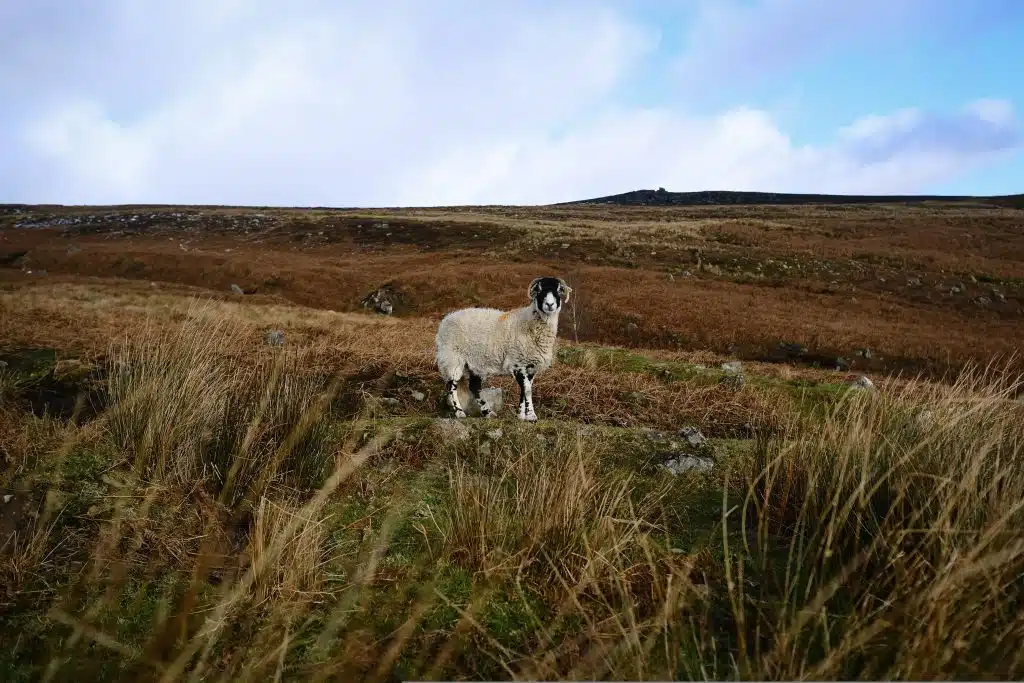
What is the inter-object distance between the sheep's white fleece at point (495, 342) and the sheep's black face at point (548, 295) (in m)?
0.20

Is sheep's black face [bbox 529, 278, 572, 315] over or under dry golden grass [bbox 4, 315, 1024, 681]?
over

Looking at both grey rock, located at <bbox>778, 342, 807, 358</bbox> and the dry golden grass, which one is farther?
grey rock, located at <bbox>778, 342, 807, 358</bbox>

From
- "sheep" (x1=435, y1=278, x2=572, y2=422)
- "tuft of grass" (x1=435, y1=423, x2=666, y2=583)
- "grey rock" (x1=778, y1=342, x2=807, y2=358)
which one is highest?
"sheep" (x1=435, y1=278, x2=572, y2=422)

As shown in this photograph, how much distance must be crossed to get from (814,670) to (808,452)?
2.17 meters

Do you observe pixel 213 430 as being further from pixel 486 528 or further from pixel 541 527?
pixel 541 527

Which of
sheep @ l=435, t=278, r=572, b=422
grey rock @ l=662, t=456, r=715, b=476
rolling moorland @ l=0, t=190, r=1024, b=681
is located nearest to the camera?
rolling moorland @ l=0, t=190, r=1024, b=681

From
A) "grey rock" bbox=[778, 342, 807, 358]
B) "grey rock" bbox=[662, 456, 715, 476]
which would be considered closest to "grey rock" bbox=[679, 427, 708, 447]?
"grey rock" bbox=[662, 456, 715, 476]

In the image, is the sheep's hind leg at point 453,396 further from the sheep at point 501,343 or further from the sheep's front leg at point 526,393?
the sheep's front leg at point 526,393

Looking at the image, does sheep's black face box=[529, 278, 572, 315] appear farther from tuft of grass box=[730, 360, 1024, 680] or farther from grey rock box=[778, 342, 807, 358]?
grey rock box=[778, 342, 807, 358]

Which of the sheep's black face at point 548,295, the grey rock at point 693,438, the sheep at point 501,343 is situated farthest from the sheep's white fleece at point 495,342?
the grey rock at point 693,438

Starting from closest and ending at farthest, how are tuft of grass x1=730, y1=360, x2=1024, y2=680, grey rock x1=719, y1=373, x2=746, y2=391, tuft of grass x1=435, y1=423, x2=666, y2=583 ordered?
tuft of grass x1=730, y1=360, x2=1024, y2=680 < tuft of grass x1=435, y1=423, x2=666, y2=583 < grey rock x1=719, y1=373, x2=746, y2=391

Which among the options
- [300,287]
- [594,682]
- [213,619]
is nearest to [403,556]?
[213,619]

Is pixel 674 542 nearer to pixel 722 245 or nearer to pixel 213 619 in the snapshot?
pixel 213 619

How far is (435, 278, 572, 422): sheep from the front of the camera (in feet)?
22.3
